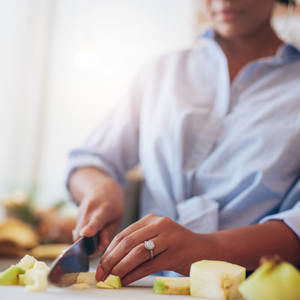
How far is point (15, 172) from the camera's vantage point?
2312 millimetres

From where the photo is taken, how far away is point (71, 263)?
39 centimetres

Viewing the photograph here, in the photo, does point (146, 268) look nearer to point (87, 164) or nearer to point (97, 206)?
point (97, 206)

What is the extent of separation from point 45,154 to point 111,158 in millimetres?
1816

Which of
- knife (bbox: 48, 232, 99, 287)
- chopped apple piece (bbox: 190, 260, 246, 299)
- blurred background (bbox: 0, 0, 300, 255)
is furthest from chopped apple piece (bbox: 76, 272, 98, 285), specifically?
blurred background (bbox: 0, 0, 300, 255)

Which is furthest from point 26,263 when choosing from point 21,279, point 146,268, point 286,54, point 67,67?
point 67,67

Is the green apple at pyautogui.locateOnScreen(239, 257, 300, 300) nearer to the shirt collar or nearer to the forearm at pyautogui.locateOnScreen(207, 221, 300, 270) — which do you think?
the forearm at pyautogui.locateOnScreen(207, 221, 300, 270)

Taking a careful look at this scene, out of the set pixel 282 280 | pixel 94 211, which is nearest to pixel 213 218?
pixel 94 211

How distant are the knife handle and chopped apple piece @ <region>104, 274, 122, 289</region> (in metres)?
0.09

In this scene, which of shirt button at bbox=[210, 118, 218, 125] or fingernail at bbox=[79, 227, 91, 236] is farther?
shirt button at bbox=[210, 118, 218, 125]

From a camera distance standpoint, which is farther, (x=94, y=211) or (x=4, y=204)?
(x=4, y=204)

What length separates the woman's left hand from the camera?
1.27 ft

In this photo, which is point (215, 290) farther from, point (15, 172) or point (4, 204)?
point (15, 172)

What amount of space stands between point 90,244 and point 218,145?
1.05 feet

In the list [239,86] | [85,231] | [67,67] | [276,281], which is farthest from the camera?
[67,67]
